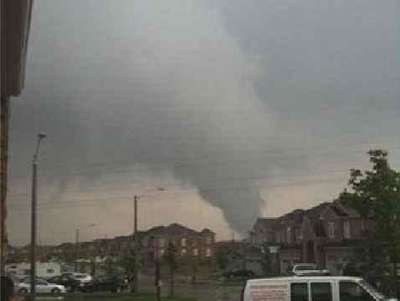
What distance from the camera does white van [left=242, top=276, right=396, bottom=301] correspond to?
2006cm

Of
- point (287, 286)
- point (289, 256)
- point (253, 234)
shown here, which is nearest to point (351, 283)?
point (287, 286)

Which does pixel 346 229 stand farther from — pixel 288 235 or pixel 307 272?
pixel 307 272

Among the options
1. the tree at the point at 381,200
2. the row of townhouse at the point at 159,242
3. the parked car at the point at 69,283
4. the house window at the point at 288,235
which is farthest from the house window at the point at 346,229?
the tree at the point at 381,200

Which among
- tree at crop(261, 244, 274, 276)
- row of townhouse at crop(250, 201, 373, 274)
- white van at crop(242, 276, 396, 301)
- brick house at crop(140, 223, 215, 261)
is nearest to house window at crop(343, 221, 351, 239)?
row of townhouse at crop(250, 201, 373, 274)

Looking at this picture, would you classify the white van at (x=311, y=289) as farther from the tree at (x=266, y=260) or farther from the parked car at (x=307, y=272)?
the tree at (x=266, y=260)

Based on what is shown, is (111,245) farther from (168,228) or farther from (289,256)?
(289,256)

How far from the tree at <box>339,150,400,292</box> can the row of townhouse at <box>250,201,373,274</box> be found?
3788cm

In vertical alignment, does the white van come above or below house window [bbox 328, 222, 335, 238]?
below

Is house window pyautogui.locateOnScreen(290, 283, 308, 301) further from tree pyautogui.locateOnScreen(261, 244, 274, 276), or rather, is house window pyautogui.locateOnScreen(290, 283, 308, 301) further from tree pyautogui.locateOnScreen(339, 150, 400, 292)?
tree pyautogui.locateOnScreen(261, 244, 274, 276)

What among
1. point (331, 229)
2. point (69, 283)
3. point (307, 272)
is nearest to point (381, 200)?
point (307, 272)

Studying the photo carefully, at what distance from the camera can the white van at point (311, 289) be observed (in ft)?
65.8

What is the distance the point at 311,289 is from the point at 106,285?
42.4 meters

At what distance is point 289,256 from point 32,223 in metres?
56.2

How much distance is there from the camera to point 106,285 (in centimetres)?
6162
